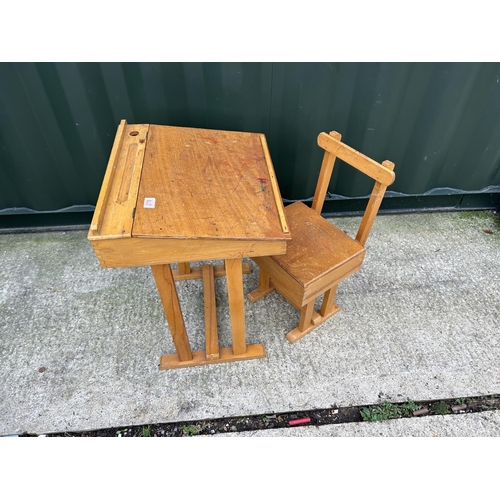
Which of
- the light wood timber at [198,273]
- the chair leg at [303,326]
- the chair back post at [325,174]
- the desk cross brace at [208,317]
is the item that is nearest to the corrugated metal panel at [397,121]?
the chair back post at [325,174]

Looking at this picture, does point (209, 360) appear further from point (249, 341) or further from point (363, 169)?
point (363, 169)

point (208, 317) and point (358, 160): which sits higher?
point (358, 160)

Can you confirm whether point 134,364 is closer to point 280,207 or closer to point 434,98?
point 280,207

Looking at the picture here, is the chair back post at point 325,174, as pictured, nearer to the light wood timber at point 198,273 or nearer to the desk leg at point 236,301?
the light wood timber at point 198,273

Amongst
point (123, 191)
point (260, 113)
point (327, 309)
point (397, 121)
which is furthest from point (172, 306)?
point (397, 121)

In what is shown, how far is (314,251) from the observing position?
6.70 feet

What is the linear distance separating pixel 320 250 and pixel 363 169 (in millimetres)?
501

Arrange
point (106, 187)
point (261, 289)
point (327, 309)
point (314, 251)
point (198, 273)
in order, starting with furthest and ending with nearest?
point (198, 273) < point (261, 289) < point (327, 309) < point (314, 251) < point (106, 187)

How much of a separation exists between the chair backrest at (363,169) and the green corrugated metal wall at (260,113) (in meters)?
0.71

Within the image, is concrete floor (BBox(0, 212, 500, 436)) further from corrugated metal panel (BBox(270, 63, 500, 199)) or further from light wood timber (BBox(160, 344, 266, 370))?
corrugated metal panel (BBox(270, 63, 500, 199))

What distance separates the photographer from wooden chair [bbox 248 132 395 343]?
1.89 meters

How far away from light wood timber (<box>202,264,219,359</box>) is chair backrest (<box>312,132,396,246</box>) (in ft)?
Answer: 3.16

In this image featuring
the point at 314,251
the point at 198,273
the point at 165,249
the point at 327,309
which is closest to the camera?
the point at 165,249

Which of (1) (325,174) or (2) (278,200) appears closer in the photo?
(2) (278,200)
